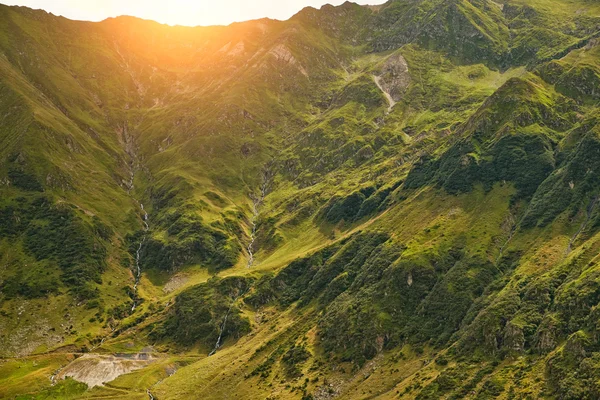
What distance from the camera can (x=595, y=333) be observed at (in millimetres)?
199625

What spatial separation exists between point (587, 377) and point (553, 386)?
1095cm

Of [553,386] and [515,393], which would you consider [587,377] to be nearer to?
[553,386]

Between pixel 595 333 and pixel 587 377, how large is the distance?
66.0 ft

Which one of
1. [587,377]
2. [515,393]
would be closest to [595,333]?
[587,377]

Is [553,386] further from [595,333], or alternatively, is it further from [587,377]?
[595,333]

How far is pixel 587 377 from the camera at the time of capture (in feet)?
609

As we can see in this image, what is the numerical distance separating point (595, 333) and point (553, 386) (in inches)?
998

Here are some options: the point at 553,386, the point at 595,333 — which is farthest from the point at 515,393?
the point at 595,333

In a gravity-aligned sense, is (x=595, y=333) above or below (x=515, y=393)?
above

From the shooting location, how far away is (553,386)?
626 ft

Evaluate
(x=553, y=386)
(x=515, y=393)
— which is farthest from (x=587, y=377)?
(x=515, y=393)

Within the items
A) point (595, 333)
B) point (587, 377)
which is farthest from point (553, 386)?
point (595, 333)

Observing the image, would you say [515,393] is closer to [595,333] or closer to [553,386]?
[553,386]

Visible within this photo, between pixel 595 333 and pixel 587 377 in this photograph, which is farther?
pixel 595 333
